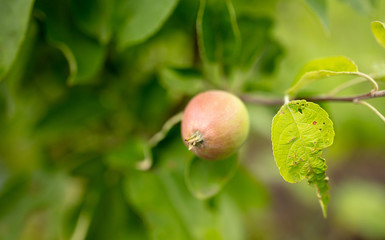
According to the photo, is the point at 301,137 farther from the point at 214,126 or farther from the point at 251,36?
the point at 251,36

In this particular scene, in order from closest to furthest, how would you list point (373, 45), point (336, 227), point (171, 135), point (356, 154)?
point (171, 135), point (373, 45), point (336, 227), point (356, 154)

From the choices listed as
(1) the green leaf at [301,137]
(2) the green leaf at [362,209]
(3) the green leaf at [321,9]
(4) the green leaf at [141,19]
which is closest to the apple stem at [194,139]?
(1) the green leaf at [301,137]

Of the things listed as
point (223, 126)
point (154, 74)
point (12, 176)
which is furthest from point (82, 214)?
point (223, 126)

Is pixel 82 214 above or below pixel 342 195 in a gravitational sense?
above

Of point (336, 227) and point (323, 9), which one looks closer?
point (323, 9)

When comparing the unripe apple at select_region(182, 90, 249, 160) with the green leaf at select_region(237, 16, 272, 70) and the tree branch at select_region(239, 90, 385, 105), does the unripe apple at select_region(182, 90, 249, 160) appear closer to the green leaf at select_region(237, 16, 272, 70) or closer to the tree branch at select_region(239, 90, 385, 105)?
the tree branch at select_region(239, 90, 385, 105)

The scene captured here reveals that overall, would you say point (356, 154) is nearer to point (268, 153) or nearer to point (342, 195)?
point (342, 195)

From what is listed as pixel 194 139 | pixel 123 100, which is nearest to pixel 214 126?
pixel 194 139

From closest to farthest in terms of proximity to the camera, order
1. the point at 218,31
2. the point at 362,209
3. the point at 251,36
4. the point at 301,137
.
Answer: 1. the point at 301,137
2. the point at 218,31
3. the point at 251,36
4. the point at 362,209
